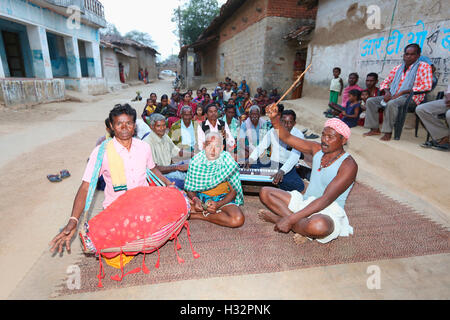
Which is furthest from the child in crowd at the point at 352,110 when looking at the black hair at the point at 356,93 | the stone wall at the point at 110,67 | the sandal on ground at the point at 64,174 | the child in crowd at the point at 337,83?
the stone wall at the point at 110,67

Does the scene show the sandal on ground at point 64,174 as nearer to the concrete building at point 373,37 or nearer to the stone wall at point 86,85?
the concrete building at point 373,37

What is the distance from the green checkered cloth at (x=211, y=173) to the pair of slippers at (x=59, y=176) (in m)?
2.50

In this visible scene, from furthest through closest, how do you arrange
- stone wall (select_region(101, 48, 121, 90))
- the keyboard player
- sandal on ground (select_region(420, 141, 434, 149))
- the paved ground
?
stone wall (select_region(101, 48, 121, 90)) < sandal on ground (select_region(420, 141, 434, 149)) < the keyboard player < the paved ground

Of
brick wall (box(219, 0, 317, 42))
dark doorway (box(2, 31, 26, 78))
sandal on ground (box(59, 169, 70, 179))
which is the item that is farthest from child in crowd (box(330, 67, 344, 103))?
dark doorway (box(2, 31, 26, 78))

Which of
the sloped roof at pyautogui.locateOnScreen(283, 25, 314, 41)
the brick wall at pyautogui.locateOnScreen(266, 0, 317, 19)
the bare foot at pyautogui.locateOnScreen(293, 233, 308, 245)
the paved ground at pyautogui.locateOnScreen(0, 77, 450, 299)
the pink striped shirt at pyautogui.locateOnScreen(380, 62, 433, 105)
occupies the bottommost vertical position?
the paved ground at pyautogui.locateOnScreen(0, 77, 450, 299)

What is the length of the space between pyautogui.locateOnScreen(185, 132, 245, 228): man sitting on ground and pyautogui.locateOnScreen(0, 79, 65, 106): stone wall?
34.0 ft

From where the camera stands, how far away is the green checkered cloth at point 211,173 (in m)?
2.69

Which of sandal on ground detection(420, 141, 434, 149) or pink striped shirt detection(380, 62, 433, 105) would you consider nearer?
sandal on ground detection(420, 141, 434, 149)

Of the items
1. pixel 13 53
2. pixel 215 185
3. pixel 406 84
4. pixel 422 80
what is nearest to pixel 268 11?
pixel 406 84

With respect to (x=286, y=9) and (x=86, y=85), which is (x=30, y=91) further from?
(x=286, y=9)

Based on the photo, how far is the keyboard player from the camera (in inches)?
133

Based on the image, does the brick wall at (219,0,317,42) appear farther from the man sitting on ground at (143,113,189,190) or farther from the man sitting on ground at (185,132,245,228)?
the man sitting on ground at (185,132,245,228)
